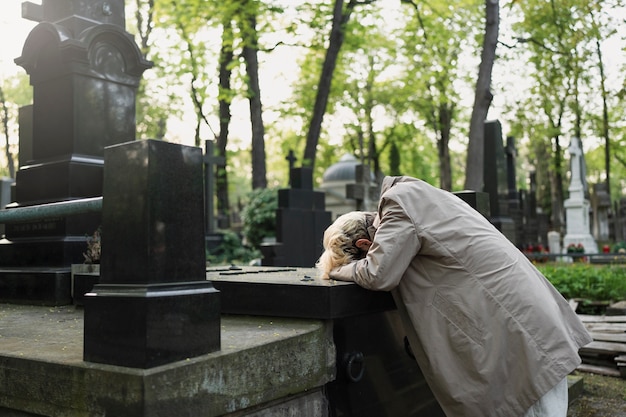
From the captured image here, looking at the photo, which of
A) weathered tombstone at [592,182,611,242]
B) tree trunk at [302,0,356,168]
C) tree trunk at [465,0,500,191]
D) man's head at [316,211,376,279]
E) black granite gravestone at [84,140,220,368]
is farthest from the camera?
→ weathered tombstone at [592,182,611,242]

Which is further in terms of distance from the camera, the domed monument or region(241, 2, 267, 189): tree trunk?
the domed monument

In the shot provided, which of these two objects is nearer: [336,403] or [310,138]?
[336,403]

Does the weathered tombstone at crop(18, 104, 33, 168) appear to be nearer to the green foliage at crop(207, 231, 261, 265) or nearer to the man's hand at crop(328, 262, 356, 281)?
the man's hand at crop(328, 262, 356, 281)

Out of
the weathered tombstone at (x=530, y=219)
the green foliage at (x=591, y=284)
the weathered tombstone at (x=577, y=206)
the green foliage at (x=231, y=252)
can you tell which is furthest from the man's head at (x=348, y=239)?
the weathered tombstone at (x=577, y=206)

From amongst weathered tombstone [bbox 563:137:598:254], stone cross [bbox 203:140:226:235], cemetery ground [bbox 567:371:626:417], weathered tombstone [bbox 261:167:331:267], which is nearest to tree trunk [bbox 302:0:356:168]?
weathered tombstone [bbox 261:167:331:267]

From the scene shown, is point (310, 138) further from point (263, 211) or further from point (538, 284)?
point (538, 284)

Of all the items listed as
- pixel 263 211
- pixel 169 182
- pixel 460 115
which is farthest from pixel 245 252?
pixel 460 115

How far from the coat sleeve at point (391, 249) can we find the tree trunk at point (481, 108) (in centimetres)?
926

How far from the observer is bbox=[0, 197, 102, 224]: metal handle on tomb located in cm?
294

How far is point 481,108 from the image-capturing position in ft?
40.1

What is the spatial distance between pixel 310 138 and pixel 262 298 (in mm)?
11998

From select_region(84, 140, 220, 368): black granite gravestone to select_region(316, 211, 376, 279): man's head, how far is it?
3.07 feet

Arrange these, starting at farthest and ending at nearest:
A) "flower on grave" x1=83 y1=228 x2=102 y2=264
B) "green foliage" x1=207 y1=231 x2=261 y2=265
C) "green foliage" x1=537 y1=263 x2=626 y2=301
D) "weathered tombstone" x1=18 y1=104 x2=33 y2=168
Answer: "green foliage" x1=207 y1=231 x2=261 y2=265 → "green foliage" x1=537 y1=263 x2=626 y2=301 → "weathered tombstone" x1=18 y1=104 x2=33 y2=168 → "flower on grave" x1=83 y1=228 x2=102 y2=264

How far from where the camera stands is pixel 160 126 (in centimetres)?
3166
